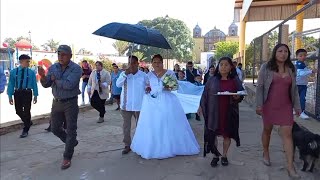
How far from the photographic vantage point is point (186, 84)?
29.7 ft

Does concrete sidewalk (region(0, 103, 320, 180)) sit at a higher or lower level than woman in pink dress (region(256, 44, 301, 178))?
lower

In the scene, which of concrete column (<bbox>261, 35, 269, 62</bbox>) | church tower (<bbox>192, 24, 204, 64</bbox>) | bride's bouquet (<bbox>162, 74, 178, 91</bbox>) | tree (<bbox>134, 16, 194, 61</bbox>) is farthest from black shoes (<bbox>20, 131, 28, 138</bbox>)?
church tower (<bbox>192, 24, 204, 64</bbox>)

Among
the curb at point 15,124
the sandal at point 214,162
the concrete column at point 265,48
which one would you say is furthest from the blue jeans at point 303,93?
the curb at point 15,124

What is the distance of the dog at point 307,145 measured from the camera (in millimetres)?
4465

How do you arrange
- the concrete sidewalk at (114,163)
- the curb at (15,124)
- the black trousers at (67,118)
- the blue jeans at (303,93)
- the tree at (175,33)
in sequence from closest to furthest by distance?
the concrete sidewalk at (114,163) → the black trousers at (67,118) → the blue jeans at (303,93) → the curb at (15,124) → the tree at (175,33)

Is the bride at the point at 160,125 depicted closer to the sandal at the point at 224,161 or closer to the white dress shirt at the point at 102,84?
the sandal at the point at 224,161

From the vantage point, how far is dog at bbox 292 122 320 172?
4.46 meters

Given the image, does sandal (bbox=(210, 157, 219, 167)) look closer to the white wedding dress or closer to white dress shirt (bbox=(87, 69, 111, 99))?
the white wedding dress

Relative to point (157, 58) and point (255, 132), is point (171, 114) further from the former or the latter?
point (255, 132)

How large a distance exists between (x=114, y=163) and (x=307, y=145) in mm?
2812

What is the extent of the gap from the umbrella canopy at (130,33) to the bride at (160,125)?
32 cm

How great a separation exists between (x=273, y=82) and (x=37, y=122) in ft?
20.9

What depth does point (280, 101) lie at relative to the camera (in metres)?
4.61

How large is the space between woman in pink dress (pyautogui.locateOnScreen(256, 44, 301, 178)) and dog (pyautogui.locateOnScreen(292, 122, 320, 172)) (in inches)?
7.7
